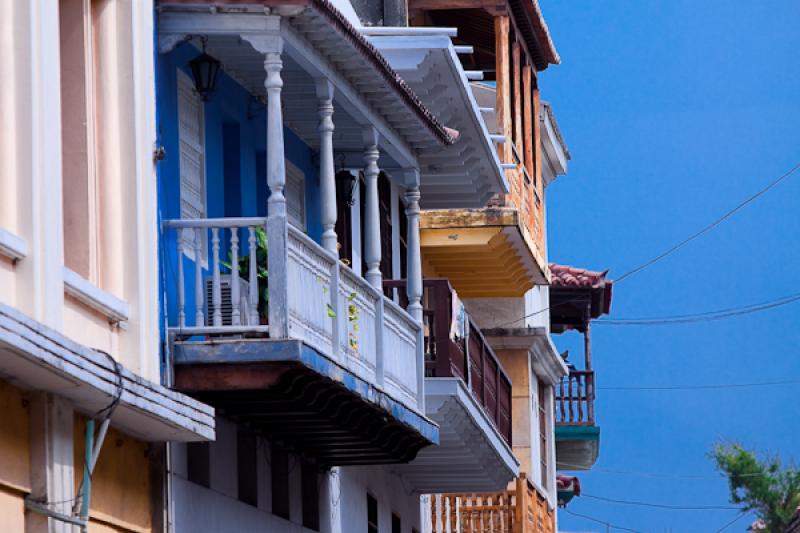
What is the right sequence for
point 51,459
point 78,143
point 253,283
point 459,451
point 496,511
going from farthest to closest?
point 496,511, point 459,451, point 253,283, point 78,143, point 51,459

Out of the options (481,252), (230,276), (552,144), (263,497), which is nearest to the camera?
(230,276)

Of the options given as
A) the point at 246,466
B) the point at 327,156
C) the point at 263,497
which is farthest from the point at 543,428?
the point at 327,156

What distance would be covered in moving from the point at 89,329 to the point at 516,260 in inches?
657

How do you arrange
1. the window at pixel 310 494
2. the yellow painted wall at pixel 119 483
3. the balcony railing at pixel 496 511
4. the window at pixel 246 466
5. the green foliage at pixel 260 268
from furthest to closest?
1. the balcony railing at pixel 496 511
2. the window at pixel 310 494
3. the window at pixel 246 466
4. the green foliage at pixel 260 268
5. the yellow painted wall at pixel 119 483

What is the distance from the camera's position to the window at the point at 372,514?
2427 centimetres

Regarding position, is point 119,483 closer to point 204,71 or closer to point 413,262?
point 204,71

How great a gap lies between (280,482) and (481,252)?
10091 millimetres

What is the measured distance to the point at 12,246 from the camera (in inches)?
520

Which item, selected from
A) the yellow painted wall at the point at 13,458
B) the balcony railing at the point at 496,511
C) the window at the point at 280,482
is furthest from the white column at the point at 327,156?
the balcony railing at the point at 496,511

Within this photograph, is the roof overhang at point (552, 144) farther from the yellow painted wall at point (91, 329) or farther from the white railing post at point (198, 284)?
the yellow painted wall at point (91, 329)

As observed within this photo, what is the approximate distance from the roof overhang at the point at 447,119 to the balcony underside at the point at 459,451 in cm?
227

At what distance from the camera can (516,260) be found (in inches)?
1221

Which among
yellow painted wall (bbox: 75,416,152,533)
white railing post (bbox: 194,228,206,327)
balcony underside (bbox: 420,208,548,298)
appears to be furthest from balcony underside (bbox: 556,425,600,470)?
yellow painted wall (bbox: 75,416,152,533)

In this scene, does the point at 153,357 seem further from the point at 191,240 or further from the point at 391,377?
the point at 391,377
